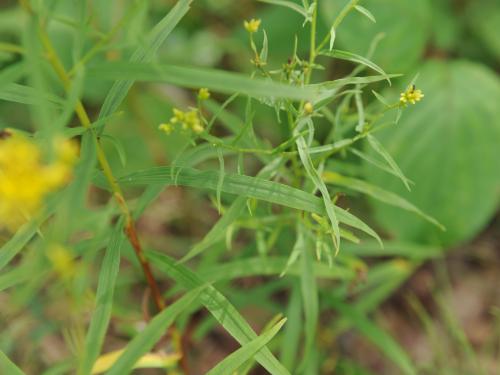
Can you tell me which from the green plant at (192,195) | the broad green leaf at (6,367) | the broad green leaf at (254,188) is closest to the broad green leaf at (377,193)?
the green plant at (192,195)

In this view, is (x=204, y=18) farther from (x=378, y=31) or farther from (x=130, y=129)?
(x=378, y=31)

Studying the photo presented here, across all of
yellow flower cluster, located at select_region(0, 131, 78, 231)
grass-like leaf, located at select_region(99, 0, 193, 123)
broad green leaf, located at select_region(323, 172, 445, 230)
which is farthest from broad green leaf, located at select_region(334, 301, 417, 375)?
yellow flower cluster, located at select_region(0, 131, 78, 231)

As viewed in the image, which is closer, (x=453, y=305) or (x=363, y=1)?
(x=363, y=1)

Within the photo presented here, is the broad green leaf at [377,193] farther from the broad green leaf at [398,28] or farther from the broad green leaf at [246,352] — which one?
the broad green leaf at [398,28]

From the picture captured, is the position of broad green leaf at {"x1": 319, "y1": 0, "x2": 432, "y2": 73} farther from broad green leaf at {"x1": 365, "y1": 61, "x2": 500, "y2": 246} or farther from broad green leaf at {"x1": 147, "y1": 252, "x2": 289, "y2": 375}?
broad green leaf at {"x1": 147, "y1": 252, "x2": 289, "y2": 375}

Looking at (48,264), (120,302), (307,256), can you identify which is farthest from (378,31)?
(48,264)

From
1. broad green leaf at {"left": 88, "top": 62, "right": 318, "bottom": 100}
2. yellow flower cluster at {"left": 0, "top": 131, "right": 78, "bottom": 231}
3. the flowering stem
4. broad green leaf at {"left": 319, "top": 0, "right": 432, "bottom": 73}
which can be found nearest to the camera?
yellow flower cluster at {"left": 0, "top": 131, "right": 78, "bottom": 231}

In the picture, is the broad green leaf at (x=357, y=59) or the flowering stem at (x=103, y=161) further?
the broad green leaf at (x=357, y=59)
